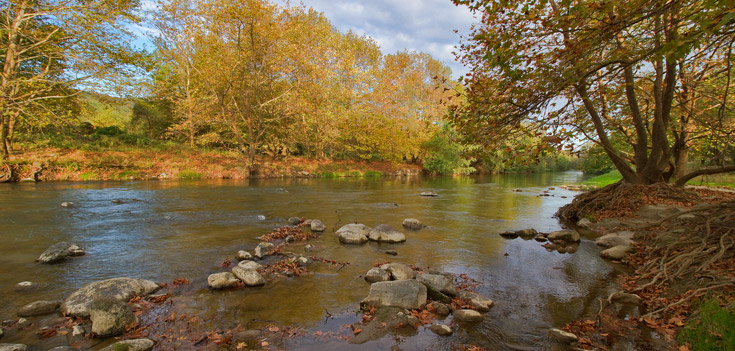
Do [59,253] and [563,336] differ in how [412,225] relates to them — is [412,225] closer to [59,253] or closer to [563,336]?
[563,336]

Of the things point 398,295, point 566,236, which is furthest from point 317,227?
point 566,236

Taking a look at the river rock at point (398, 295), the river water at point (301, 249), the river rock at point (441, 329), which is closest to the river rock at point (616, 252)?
the river water at point (301, 249)

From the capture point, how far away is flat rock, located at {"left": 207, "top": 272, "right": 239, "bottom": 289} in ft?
20.9

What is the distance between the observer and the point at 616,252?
864 centimetres

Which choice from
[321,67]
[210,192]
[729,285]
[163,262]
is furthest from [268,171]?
[729,285]

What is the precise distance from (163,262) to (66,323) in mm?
3062

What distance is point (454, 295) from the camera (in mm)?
6230

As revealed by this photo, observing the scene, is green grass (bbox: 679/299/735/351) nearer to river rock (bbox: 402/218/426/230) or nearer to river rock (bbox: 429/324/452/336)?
river rock (bbox: 429/324/452/336)

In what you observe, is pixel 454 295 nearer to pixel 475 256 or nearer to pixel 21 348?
pixel 475 256

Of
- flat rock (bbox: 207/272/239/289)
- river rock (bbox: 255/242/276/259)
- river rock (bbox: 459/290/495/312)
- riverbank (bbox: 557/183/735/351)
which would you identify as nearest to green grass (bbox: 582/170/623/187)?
riverbank (bbox: 557/183/735/351)

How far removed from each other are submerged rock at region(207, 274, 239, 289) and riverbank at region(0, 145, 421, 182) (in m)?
26.0

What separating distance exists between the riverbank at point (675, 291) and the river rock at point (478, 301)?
1.19 m

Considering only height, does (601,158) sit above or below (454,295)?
above

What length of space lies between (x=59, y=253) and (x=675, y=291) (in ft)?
41.0
